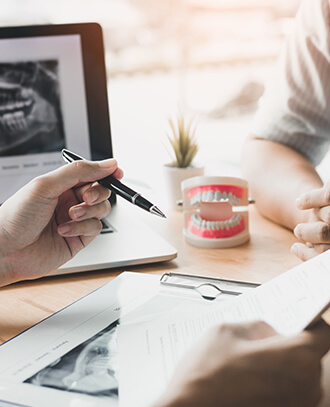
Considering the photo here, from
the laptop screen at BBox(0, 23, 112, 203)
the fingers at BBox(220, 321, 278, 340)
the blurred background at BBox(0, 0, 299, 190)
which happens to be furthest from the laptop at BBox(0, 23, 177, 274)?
the blurred background at BBox(0, 0, 299, 190)

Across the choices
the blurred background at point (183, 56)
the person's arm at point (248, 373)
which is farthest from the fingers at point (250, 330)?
the blurred background at point (183, 56)

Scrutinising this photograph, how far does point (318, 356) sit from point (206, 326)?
0.14m

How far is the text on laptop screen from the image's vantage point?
1.05m

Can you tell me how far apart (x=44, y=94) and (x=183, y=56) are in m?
1.94

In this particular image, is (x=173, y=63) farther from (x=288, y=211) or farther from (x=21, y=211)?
(x=21, y=211)

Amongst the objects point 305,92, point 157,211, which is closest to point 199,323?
point 157,211

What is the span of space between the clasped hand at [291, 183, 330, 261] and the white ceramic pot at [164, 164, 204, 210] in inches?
13.7

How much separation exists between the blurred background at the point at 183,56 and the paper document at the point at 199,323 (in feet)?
5.03

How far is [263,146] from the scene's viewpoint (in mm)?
1153

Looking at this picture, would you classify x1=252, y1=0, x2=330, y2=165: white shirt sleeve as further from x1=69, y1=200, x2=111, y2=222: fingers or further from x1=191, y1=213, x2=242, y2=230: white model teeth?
x1=69, y1=200, x2=111, y2=222: fingers

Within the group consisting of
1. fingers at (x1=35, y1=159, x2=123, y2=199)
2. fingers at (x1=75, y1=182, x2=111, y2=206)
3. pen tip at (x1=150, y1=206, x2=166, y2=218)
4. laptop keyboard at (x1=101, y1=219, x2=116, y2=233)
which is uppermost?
fingers at (x1=35, y1=159, x2=123, y2=199)

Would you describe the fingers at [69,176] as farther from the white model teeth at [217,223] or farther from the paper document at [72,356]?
the white model teeth at [217,223]

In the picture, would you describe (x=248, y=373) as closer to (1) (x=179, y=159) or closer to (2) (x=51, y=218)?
(2) (x=51, y=218)

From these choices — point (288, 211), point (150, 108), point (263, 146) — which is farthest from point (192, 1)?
point (288, 211)
